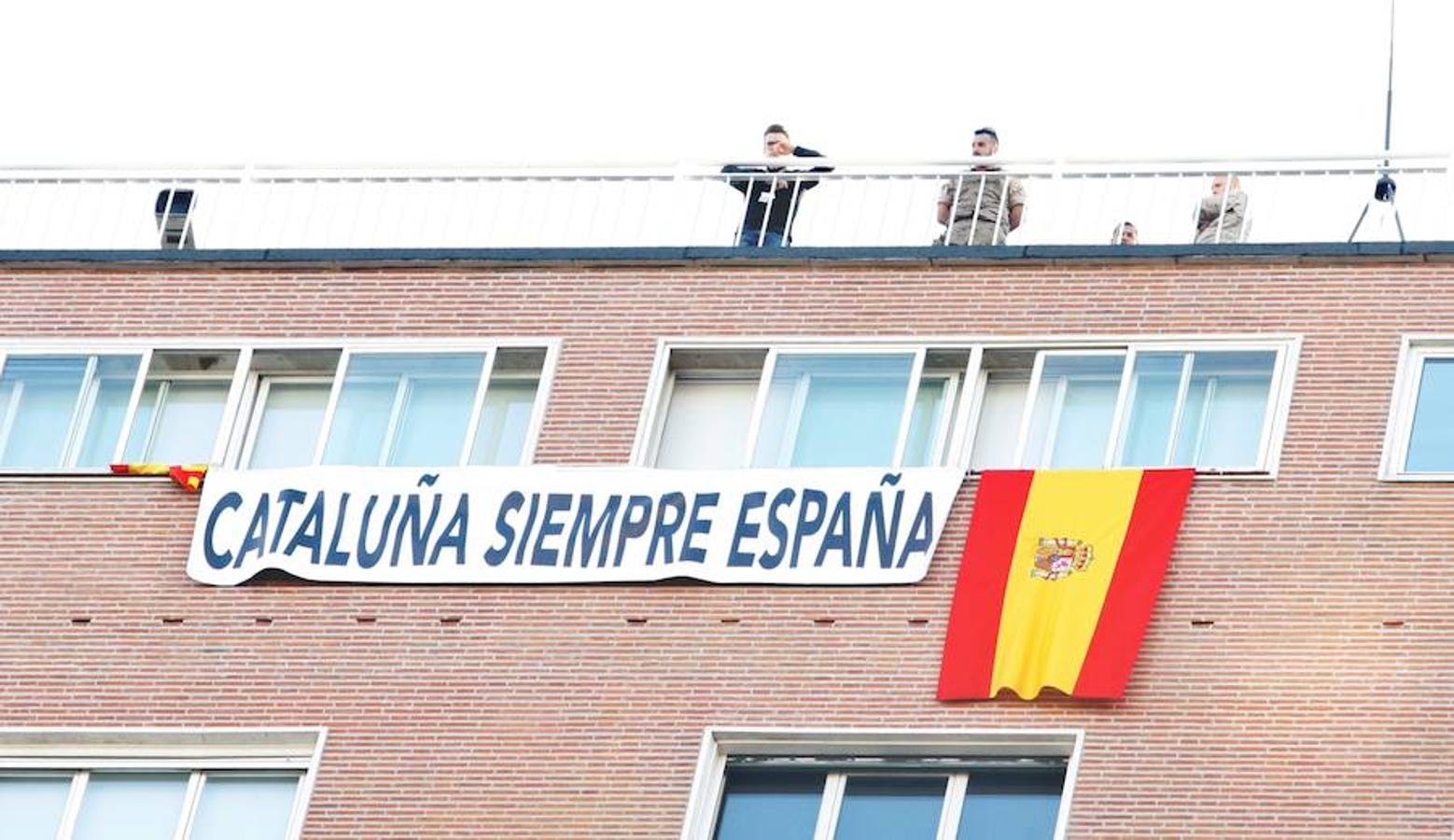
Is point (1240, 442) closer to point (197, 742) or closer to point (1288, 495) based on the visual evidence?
point (1288, 495)

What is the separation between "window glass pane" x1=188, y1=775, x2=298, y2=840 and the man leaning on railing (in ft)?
21.2

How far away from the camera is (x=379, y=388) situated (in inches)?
1457

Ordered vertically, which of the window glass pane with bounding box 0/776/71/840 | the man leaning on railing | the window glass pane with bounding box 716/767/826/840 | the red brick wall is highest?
the man leaning on railing

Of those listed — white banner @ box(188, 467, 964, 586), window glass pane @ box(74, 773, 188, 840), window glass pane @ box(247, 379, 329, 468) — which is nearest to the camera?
window glass pane @ box(74, 773, 188, 840)

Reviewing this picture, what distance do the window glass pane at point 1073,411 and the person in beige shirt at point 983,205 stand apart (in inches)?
63.2

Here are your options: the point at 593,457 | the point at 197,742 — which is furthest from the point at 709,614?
the point at 197,742

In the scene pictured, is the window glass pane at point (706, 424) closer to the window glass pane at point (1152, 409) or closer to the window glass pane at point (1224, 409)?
the window glass pane at point (1152, 409)

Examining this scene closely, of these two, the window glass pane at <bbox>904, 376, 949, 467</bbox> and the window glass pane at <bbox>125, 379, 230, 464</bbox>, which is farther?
the window glass pane at <bbox>125, 379, 230, 464</bbox>

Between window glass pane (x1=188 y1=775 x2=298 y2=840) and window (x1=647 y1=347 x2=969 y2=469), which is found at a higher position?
window (x1=647 y1=347 x2=969 y2=469)

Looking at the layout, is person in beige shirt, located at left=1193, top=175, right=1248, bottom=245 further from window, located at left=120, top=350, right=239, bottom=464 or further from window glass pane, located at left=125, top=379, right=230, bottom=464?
window glass pane, located at left=125, top=379, right=230, bottom=464

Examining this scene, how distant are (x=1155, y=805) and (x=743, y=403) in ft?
19.6

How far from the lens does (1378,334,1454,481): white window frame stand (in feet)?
112

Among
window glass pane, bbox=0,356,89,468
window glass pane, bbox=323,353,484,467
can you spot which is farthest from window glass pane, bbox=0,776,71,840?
window glass pane, bbox=323,353,484,467

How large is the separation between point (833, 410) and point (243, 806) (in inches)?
238
